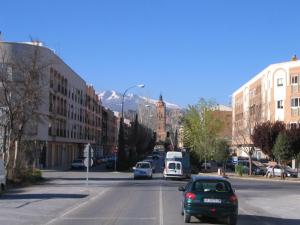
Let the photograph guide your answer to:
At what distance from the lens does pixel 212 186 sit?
1878cm

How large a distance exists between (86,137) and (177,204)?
3454 inches

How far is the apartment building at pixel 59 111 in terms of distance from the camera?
69119 mm

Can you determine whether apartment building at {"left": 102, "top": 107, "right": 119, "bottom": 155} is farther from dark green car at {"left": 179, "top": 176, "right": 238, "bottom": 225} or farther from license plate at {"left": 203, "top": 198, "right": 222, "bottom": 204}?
license plate at {"left": 203, "top": 198, "right": 222, "bottom": 204}

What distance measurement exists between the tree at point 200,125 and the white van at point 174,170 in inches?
1265

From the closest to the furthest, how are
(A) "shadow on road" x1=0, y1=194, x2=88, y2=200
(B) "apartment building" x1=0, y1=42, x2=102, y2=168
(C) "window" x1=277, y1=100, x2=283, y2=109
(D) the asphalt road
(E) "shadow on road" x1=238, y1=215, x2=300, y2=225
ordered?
(D) the asphalt road
(E) "shadow on road" x1=238, y1=215, x2=300, y2=225
(A) "shadow on road" x1=0, y1=194, x2=88, y2=200
(B) "apartment building" x1=0, y1=42, x2=102, y2=168
(C) "window" x1=277, y1=100, x2=283, y2=109

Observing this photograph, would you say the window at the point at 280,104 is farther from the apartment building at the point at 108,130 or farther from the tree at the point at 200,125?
the apartment building at the point at 108,130

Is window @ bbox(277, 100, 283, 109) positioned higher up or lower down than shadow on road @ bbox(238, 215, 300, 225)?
higher up

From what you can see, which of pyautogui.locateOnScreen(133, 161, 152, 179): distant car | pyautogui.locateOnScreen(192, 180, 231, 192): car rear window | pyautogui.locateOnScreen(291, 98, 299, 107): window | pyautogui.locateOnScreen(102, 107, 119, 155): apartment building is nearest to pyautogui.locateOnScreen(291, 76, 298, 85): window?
pyautogui.locateOnScreen(291, 98, 299, 107): window

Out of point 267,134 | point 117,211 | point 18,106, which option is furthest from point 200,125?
point 117,211

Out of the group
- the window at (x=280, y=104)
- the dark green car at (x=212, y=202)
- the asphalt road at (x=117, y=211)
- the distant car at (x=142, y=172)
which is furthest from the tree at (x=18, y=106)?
the window at (x=280, y=104)

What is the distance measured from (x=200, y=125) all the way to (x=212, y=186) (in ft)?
254

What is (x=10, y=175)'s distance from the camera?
41406 mm

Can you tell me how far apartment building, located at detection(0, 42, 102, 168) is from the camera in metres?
69.1

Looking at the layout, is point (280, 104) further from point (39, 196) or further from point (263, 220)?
point (263, 220)
